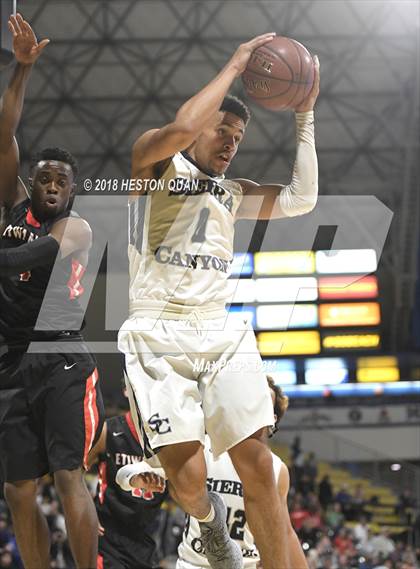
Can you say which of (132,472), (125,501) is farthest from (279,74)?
(125,501)

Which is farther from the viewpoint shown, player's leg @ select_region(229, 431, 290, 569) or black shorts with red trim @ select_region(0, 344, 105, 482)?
black shorts with red trim @ select_region(0, 344, 105, 482)

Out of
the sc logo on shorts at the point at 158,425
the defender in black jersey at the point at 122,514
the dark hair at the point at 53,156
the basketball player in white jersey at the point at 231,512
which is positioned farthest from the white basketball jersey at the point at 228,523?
the dark hair at the point at 53,156

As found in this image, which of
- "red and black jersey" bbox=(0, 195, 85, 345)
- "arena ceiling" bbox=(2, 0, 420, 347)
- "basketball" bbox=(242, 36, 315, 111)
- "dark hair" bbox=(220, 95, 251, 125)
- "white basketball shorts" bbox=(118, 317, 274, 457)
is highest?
"arena ceiling" bbox=(2, 0, 420, 347)

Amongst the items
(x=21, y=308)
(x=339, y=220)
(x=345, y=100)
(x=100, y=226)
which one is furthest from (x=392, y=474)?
(x=21, y=308)

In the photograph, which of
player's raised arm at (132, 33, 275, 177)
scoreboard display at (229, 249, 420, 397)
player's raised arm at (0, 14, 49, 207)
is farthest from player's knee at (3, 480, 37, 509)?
scoreboard display at (229, 249, 420, 397)

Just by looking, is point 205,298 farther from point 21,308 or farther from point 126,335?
point 21,308

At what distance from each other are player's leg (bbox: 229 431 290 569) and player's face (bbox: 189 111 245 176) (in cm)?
110

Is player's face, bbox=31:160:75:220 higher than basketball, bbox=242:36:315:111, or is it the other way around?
basketball, bbox=242:36:315:111

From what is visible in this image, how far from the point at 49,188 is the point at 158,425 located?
119 centimetres

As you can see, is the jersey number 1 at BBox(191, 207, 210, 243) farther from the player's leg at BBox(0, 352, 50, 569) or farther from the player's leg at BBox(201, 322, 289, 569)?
the player's leg at BBox(0, 352, 50, 569)

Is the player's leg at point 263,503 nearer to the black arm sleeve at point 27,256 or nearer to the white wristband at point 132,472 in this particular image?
the white wristband at point 132,472

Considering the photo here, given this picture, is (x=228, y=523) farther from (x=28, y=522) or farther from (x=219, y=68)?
(x=219, y=68)

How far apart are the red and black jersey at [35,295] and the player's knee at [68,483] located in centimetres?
58

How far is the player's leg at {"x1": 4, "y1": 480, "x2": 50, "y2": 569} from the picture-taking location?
12.3ft
